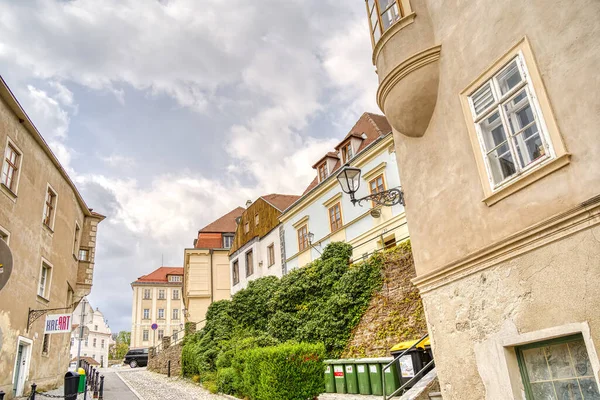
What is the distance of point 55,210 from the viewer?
64.2 ft

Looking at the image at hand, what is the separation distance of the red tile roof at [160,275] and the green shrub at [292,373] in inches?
2595

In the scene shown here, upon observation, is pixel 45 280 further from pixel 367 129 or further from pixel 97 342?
pixel 97 342

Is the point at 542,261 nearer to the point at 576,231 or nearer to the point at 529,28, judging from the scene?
the point at 576,231

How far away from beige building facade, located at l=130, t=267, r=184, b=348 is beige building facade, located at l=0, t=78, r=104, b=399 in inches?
2040

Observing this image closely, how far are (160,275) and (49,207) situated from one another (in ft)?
193

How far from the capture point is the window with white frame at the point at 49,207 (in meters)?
18.7

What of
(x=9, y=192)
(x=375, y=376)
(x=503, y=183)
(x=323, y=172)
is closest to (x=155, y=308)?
(x=323, y=172)

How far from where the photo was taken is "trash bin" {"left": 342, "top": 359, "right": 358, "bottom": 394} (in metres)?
13.1

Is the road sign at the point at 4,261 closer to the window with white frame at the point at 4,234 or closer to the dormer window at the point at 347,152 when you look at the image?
the window with white frame at the point at 4,234

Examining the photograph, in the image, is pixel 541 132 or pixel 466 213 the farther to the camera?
pixel 466 213

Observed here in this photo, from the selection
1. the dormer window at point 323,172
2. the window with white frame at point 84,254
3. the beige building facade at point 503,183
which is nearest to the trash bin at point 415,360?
the beige building facade at point 503,183

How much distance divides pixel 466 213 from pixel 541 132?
1571 mm

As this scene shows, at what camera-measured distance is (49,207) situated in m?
19.3

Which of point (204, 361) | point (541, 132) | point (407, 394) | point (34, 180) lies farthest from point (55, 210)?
point (541, 132)
